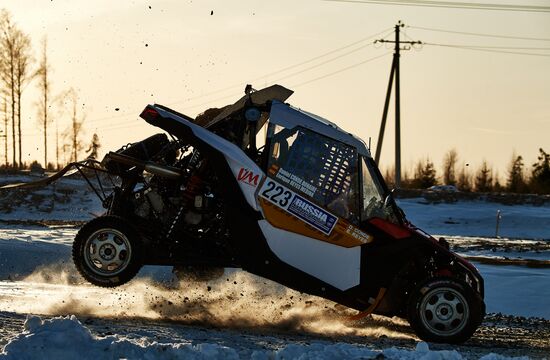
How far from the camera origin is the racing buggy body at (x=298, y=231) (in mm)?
11508

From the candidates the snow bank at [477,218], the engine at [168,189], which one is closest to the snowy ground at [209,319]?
the engine at [168,189]

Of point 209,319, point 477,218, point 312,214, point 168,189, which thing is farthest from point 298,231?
point 477,218

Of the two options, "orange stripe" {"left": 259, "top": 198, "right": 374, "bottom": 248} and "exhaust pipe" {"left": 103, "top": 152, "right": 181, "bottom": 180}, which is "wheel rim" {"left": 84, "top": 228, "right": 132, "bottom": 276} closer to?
"exhaust pipe" {"left": 103, "top": 152, "right": 181, "bottom": 180}

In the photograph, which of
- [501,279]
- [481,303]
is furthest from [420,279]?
[501,279]

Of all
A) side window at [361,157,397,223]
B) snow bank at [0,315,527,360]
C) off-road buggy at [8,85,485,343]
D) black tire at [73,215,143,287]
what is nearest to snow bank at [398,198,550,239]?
side window at [361,157,397,223]

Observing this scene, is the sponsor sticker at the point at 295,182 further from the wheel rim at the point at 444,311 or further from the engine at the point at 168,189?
the wheel rim at the point at 444,311

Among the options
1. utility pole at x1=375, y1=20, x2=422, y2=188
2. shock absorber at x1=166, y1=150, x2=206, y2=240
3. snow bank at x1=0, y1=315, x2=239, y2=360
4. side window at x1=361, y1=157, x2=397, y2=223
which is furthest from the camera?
utility pole at x1=375, y1=20, x2=422, y2=188

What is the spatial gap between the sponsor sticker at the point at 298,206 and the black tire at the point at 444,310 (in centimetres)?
125

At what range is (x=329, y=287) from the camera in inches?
456

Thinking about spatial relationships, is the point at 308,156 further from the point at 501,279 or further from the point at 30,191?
the point at 30,191

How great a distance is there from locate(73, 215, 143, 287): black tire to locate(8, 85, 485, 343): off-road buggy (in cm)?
1

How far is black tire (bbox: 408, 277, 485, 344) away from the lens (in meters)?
11.4

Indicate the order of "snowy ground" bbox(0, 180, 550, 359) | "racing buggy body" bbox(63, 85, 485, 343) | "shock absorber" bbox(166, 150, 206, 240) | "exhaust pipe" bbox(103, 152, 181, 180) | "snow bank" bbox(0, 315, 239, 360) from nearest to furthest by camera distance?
"snow bank" bbox(0, 315, 239, 360) < "snowy ground" bbox(0, 180, 550, 359) < "racing buggy body" bbox(63, 85, 485, 343) < "shock absorber" bbox(166, 150, 206, 240) < "exhaust pipe" bbox(103, 152, 181, 180)

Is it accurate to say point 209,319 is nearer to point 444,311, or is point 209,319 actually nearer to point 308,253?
point 308,253
